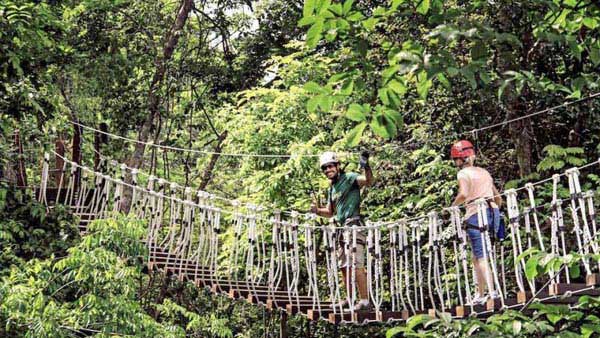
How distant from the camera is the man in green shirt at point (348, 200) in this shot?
426cm

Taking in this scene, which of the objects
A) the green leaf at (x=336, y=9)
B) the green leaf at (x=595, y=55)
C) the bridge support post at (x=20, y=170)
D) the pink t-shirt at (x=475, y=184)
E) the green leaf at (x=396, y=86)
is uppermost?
the bridge support post at (x=20, y=170)

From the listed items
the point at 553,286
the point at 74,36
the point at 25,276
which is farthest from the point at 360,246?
the point at 74,36

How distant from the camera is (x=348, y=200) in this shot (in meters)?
4.36

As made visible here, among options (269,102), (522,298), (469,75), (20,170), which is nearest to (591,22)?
(469,75)

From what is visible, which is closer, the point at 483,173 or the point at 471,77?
the point at 471,77

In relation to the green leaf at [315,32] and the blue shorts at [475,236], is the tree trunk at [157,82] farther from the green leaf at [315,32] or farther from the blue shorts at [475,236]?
the green leaf at [315,32]

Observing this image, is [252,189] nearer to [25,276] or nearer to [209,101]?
[209,101]

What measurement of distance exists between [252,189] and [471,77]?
557 centimetres

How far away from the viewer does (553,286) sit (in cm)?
342

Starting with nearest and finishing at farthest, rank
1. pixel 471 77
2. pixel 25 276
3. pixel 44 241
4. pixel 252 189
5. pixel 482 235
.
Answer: pixel 471 77 < pixel 482 235 < pixel 25 276 < pixel 44 241 < pixel 252 189

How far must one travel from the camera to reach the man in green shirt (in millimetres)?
4258

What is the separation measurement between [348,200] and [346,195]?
0.09 feet

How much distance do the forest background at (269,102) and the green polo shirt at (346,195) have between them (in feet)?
1.73

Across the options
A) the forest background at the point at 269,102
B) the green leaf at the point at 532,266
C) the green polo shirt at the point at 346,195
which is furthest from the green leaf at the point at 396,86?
the green polo shirt at the point at 346,195
